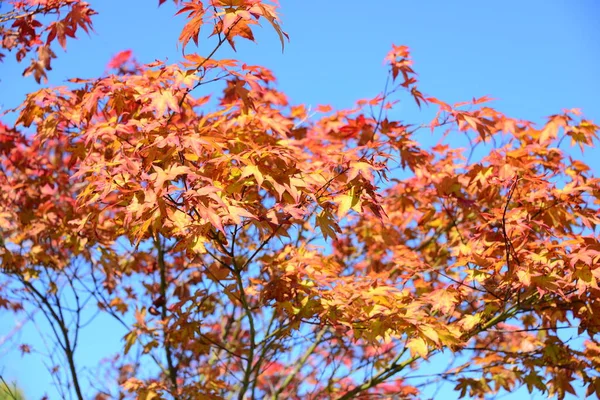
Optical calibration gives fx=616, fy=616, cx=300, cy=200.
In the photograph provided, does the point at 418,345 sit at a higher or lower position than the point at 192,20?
lower

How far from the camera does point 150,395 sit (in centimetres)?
361

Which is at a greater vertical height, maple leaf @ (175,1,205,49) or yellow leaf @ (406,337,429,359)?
maple leaf @ (175,1,205,49)

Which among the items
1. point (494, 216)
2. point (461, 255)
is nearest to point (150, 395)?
point (461, 255)

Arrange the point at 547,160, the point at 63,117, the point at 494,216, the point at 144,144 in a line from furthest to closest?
the point at 547,160 → the point at 63,117 → the point at 494,216 → the point at 144,144

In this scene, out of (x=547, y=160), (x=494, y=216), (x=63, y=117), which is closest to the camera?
(x=494, y=216)

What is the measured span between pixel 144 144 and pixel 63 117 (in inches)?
44.4

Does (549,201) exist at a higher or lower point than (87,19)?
lower

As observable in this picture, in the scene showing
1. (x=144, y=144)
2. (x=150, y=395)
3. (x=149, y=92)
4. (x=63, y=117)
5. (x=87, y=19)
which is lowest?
(x=150, y=395)

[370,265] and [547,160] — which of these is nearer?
[547,160]

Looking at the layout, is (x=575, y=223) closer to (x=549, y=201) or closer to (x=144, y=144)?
(x=549, y=201)

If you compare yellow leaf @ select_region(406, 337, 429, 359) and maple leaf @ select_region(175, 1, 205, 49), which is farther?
yellow leaf @ select_region(406, 337, 429, 359)

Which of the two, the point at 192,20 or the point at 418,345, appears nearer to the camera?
the point at 192,20

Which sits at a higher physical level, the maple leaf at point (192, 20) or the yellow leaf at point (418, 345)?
the maple leaf at point (192, 20)

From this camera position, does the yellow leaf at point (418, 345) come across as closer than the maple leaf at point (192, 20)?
No
